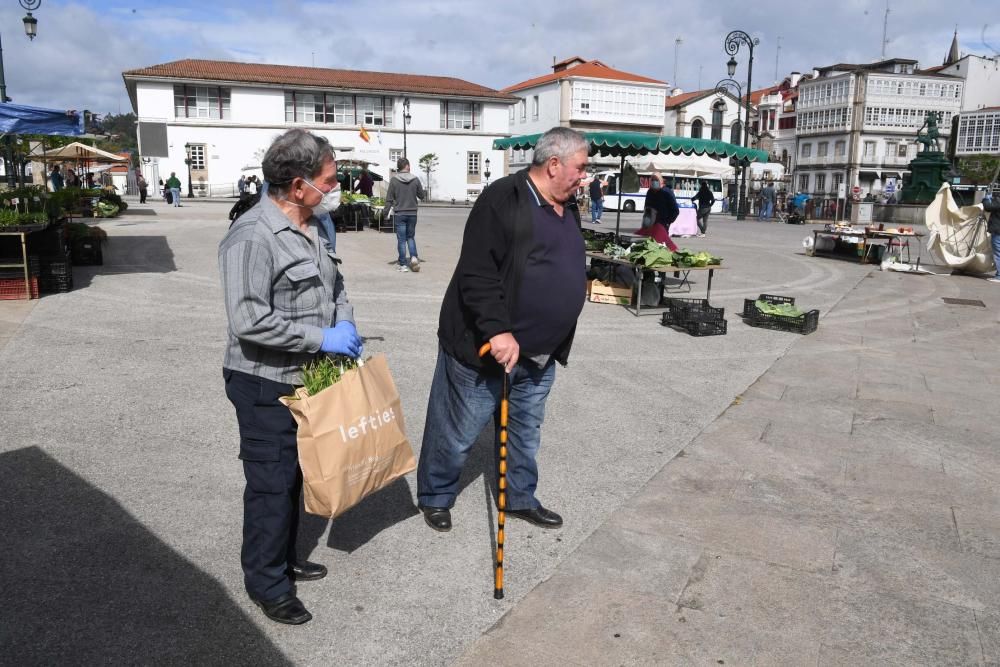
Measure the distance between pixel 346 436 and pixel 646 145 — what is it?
11.9 metres

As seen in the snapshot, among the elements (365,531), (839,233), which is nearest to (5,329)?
(365,531)

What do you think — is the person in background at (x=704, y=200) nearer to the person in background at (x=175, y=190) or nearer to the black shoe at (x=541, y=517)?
the black shoe at (x=541, y=517)

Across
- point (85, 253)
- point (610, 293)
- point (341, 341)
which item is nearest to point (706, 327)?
point (610, 293)

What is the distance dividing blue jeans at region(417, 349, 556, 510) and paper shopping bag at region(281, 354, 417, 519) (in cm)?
61

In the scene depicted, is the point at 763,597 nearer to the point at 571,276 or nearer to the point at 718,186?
the point at 571,276

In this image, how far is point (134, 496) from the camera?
410 centimetres

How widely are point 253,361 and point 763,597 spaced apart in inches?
91.0

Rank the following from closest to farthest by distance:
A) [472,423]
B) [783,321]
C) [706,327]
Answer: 1. [472,423]
2. [706,327]
3. [783,321]

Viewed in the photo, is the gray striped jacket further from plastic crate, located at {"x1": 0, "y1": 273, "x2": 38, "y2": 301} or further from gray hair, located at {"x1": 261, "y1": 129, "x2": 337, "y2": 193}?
plastic crate, located at {"x1": 0, "y1": 273, "x2": 38, "y2": 301}

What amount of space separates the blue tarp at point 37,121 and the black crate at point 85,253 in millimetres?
2578

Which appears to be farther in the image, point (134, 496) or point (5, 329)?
point (5, 329)

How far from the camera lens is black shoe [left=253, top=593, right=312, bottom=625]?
2.97 metres

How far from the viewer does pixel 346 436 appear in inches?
112

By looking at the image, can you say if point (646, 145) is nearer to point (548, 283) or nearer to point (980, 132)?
point (548, 283)
